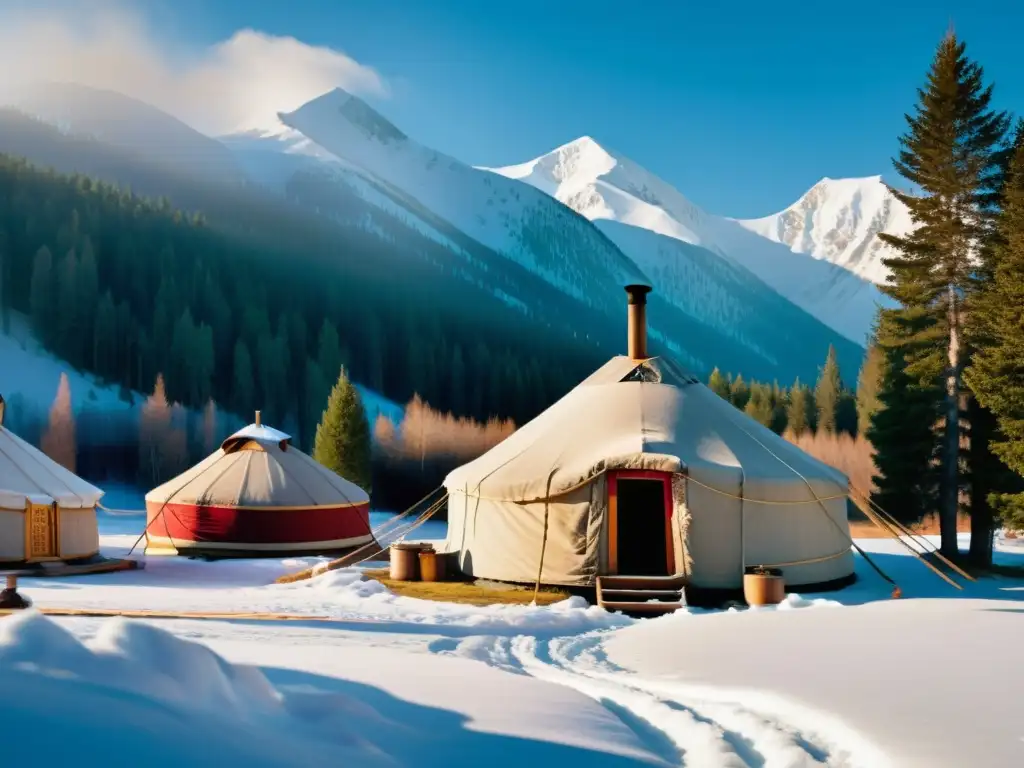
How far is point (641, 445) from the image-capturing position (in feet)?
36.2

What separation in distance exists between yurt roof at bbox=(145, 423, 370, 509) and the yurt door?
117 inches

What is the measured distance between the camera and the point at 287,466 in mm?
17578

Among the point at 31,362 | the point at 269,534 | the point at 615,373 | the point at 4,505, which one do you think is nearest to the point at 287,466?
the point at 269,534

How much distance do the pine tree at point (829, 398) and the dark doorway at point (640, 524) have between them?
41.7 meters

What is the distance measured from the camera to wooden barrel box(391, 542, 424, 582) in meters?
12.0

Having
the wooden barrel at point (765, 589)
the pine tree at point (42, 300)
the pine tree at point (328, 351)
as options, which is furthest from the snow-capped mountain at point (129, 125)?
the wooden barrel at point (765, 589)

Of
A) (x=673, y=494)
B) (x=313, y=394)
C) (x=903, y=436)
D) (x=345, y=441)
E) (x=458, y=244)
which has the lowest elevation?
(x=673, y=494)

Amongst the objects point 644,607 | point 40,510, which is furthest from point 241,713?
point 40,510

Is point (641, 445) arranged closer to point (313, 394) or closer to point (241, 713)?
point (241, 713)

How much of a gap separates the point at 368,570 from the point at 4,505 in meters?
5.64

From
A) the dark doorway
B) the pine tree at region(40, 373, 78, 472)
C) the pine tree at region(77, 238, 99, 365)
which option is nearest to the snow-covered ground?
the dark doorway

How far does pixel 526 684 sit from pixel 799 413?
51.2 m

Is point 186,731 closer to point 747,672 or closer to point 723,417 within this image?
point 747,672

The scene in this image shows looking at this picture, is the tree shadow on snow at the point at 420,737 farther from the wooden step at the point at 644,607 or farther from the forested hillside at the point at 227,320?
the forested hillside at the point at 227,320
